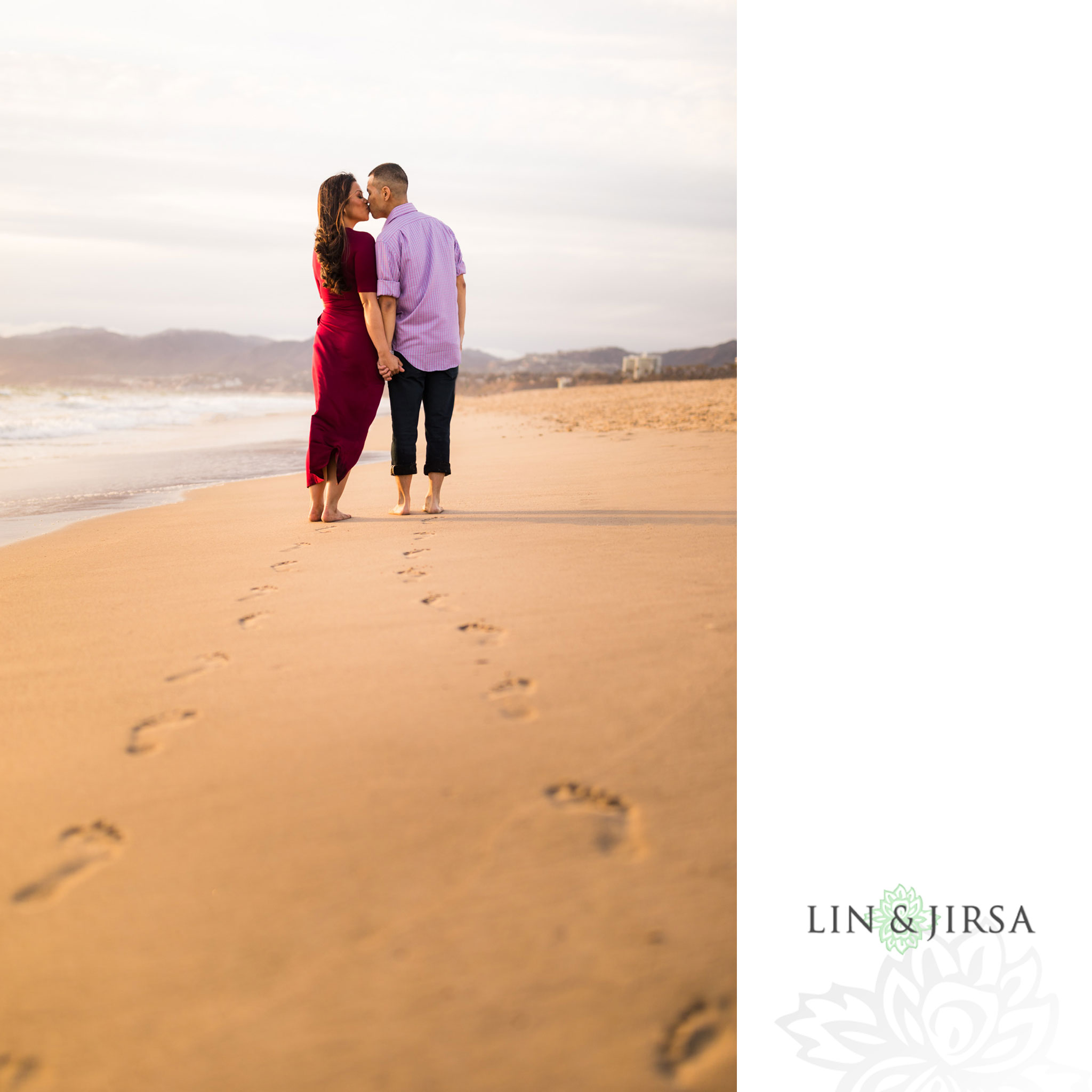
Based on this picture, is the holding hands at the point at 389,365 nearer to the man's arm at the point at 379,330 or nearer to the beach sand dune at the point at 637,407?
the man's arm at the point at 379,330

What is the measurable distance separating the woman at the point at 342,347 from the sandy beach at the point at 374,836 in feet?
4.87

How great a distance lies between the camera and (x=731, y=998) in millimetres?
1044

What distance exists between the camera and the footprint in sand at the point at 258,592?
8.21 feet

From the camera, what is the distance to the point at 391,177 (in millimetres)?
3898

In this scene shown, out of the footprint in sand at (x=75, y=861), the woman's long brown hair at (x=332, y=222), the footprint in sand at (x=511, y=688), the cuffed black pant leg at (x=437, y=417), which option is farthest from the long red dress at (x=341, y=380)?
the footprint in sand at (x=75, y=861)

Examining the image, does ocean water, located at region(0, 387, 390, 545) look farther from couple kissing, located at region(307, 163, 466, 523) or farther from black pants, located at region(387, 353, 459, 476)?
black pants, located at region(387, 353, 459, 476)

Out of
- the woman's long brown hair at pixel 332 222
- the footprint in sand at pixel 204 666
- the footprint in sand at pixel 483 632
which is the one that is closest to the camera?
the footprint in sand at pixel 204 666

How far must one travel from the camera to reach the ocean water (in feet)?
17.1

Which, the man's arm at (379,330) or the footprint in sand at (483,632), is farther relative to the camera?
the man's arm at (379,330)

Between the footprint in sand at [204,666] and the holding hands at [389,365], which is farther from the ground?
the holding hands at [389,365]
